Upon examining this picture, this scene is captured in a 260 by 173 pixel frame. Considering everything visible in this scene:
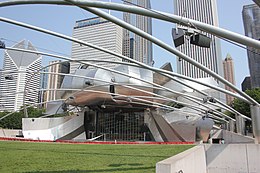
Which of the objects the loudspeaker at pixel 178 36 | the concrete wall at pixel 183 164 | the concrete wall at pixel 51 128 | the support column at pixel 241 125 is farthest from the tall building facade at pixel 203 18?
the concrete wall at pixel 51 128

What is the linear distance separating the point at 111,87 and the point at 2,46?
21.3 meters

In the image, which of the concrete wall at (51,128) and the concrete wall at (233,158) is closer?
the concrete wall at (233,158)

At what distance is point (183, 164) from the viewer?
5.98 m

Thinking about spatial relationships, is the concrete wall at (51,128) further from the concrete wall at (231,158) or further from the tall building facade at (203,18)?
the concrete wall at (231,158)

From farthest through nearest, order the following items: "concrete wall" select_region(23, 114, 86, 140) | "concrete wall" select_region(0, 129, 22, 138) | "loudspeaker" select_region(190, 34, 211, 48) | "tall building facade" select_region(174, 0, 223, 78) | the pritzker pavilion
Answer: "concrete wall" select_region(0, 129, 22, 138), "concrete wall" select_region(23, 114, 86, 140), the pritzker pavilion, "tall building facade" select_region(174, 0, 223, 78), "loudspeaker" select_region(190, 34, 211, 48)

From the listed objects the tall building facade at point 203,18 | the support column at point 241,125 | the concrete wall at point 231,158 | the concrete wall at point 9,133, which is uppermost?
the tall building facade at point 203,18

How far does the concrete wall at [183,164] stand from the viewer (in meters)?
4.79

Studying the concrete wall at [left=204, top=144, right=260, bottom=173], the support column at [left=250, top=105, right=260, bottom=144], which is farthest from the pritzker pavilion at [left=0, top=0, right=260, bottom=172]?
the concrete wall at [left=204, top=144, right=260, bottom=173]

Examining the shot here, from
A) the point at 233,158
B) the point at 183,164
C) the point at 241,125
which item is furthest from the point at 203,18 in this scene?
the point at 183,164

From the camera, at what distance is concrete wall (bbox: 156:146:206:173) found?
188 inches

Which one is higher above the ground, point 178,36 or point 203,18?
point 203,18

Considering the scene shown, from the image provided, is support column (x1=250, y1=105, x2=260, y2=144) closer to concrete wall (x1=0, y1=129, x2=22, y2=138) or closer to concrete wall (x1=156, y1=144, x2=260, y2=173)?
concrete wall (x1=156, y1=144, x2=260, y2=173)

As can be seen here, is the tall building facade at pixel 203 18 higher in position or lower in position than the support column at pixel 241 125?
higher

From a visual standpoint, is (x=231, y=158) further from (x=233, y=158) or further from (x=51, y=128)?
(x=51, y=128)
